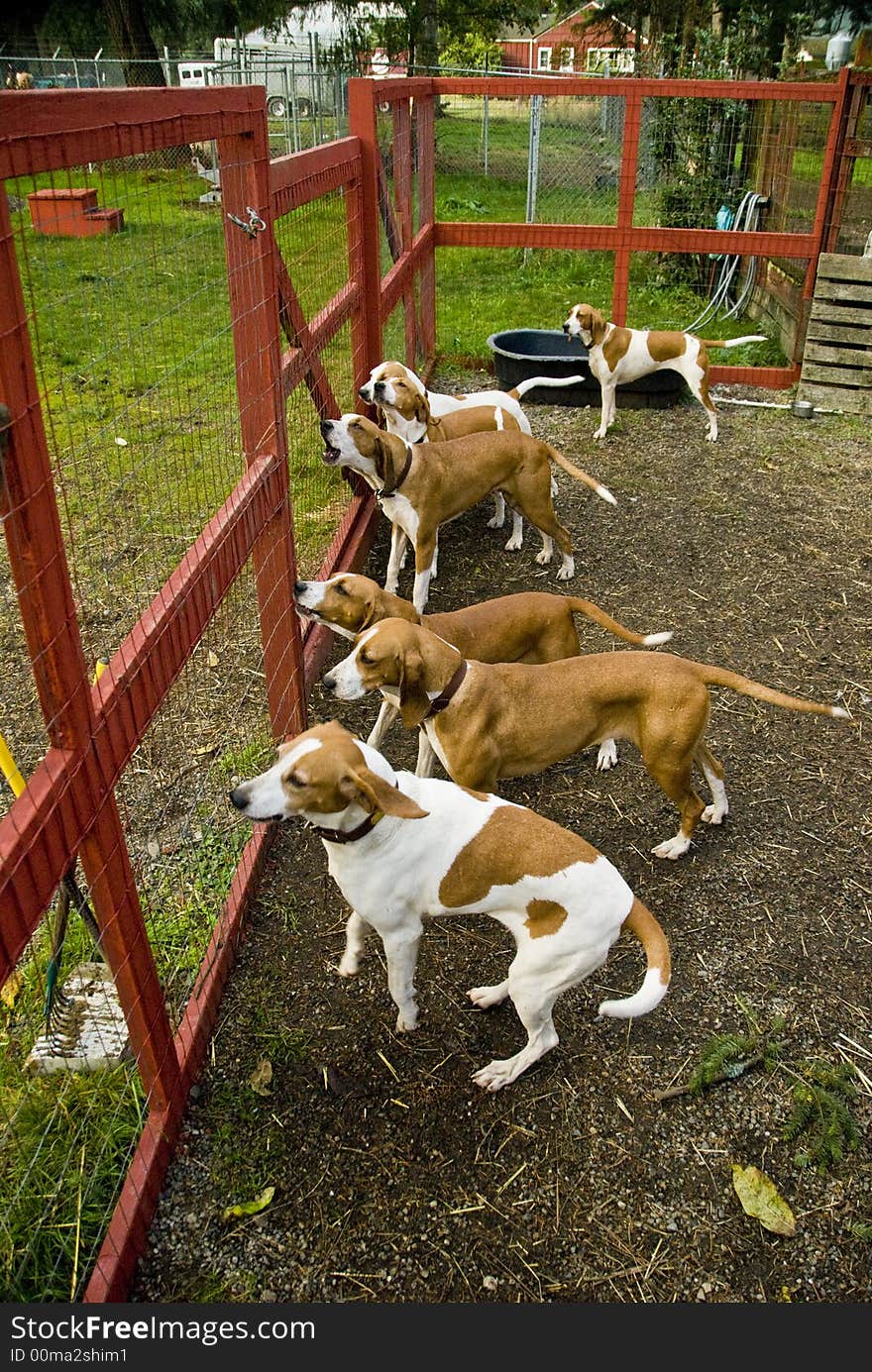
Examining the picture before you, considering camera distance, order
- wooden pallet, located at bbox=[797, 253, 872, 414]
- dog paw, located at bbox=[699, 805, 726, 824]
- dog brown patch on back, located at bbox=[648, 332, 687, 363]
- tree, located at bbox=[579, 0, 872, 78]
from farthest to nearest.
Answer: tree, located at bbox=[579, 0, 872, 78], wooden pallet, located at bbox=[797, 253, 872, 414], dog brown patch on back, located at bbox=[648, 332, 687, 363], dog paw, located at bbox=[699, 805, 726, 824]

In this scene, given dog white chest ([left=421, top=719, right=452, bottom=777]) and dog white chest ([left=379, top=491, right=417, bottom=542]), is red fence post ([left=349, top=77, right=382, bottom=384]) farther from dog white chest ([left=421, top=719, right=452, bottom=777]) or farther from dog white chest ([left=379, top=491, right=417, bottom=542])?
dog white chest ([left=421, top=719, right=452, bottom=777])

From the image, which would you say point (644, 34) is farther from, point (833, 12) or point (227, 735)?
point (227, 735)

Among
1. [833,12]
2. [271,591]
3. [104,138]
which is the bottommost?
[271,591]

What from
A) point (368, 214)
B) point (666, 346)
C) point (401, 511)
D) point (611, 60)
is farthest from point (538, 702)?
point (611, 60)

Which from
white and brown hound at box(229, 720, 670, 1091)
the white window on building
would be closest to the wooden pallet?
white and brown hound at box(229, 720, 670, 1091)

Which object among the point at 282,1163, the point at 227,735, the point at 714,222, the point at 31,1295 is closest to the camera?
the point at 31,1295

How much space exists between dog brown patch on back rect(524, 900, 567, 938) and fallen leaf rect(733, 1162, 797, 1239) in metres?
0.87

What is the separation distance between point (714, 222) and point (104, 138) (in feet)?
39.8

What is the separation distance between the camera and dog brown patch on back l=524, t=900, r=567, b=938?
3.02 m

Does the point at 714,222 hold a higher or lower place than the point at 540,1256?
higher

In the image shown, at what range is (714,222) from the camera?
1270 cm

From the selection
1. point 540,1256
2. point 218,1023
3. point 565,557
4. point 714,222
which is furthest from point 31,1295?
point 714,222

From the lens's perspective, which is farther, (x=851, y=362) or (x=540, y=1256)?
(x=851, y=362)

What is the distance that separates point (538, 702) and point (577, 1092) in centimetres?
143
